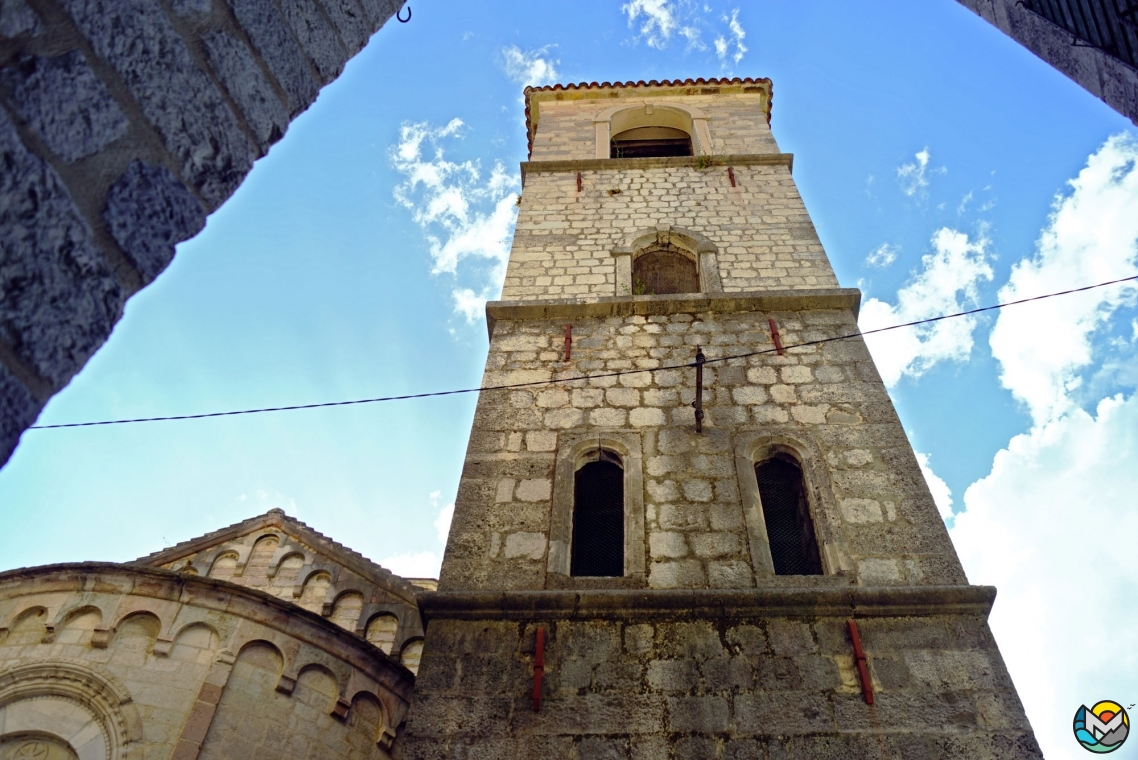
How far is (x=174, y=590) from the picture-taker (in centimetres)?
615

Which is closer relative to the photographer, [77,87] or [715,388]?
[77,87]

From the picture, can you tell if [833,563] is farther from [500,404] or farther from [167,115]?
[167,115]

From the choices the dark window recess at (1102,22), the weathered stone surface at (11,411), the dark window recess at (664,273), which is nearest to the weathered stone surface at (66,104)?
the weathered stone surface at (11,411)

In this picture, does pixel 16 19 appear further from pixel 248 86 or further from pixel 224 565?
pixel 224 565

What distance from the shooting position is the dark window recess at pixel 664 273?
8.77 meters

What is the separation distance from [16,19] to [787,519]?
5.21 metres

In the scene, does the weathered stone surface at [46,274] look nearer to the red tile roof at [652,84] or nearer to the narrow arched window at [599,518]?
the narrow arched window at [599,518]

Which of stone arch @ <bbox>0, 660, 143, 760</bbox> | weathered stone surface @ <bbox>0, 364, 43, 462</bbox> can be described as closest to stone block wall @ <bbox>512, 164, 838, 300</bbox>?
stone arch @ <bbox>0, 660, 143, 760</bbox>

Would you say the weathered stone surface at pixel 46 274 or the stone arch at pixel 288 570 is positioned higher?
the stone arch at pixel 288 570

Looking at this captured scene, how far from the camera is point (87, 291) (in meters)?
1.98

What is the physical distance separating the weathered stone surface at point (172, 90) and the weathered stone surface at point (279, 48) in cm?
29

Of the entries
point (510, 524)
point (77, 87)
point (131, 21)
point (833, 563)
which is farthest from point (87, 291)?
point (833, 563)

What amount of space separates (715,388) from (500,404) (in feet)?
5.83

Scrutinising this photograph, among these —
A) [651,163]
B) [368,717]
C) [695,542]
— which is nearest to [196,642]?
[368,717]
